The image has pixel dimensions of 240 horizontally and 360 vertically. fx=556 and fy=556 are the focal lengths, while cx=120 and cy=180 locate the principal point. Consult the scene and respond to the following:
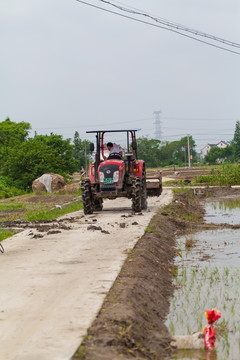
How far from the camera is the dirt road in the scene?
519 centimetres

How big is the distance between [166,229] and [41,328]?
386 inches

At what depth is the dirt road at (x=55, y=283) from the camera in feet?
17.0

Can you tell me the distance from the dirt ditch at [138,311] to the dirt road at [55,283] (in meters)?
0.15

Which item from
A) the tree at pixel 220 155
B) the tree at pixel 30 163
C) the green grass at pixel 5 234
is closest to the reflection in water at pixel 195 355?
the green grass at pixel 5 234

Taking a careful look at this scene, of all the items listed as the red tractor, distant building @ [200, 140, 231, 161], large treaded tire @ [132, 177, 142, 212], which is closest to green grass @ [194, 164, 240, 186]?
the red tractor

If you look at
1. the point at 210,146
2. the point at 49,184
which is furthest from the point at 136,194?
the point at 210,146

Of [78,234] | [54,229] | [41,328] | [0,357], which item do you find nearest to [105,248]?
[78,234]

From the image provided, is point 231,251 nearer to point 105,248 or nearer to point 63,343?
point 105,248

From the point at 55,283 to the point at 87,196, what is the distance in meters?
10.4

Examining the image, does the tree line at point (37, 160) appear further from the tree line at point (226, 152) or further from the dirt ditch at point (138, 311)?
the tree line at point (226, 152)

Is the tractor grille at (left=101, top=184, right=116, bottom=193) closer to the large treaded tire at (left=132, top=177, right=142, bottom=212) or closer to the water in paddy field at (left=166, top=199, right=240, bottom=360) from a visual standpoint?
the large treaded tire at (left=132, top=177, right=142, bottom=212)

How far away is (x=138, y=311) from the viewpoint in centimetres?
638

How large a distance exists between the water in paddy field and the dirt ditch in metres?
0.19

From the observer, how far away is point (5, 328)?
5.61m
